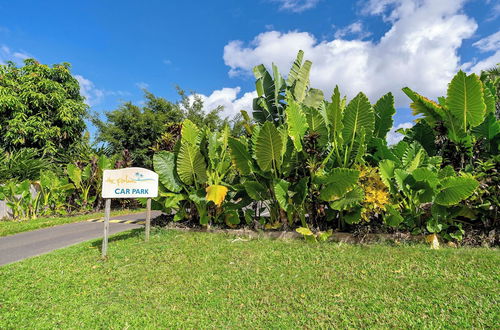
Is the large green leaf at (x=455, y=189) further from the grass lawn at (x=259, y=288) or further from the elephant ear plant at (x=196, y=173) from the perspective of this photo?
the elephant ear plant at (x=196, y=173)

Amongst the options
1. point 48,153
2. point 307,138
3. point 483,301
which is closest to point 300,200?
point 307,138

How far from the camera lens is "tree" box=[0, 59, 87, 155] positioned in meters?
15.4

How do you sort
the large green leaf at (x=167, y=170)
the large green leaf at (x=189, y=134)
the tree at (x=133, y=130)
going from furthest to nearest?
the tree at (x=133, y=130) → the large green leaf at (x=189, y=134) → the large green leaf at (x=167, y=170)

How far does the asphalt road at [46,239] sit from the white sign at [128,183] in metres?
2.15

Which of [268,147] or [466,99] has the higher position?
[466,99]

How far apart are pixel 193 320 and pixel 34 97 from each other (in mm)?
17933

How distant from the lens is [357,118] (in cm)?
521

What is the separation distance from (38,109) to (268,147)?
17088 mm

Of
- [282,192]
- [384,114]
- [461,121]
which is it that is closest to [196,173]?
[282,192]

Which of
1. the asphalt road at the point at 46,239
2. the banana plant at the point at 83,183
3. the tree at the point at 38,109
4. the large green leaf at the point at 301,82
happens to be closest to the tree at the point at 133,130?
the tree at the point at 38,109

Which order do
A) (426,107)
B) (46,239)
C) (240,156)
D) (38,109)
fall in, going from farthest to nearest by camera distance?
(38,109), (46,239), (240,156), (426,107)

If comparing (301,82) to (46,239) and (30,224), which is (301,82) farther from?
(30,224)

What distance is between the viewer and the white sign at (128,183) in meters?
5.07

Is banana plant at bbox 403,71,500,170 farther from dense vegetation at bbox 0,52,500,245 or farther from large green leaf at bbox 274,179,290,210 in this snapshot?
large green leaf at bbox 274,179,290,210
